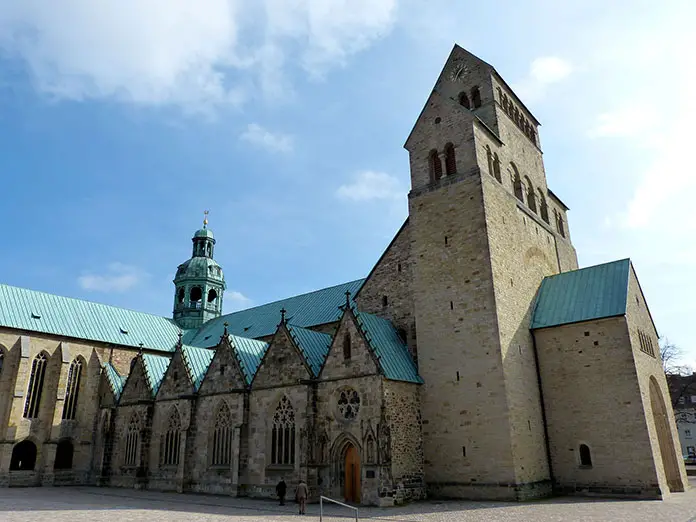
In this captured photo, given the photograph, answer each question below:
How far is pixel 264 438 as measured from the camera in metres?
26.6

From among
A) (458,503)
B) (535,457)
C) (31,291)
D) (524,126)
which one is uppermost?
(524,126)

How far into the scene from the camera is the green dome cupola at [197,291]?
53.3m

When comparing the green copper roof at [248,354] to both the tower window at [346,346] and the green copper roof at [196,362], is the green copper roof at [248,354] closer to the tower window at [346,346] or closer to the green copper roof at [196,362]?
the green copper roof at [196,362]

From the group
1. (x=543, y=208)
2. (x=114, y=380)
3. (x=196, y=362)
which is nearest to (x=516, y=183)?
(x=543, y=208)

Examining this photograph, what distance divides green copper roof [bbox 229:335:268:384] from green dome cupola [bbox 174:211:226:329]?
2284 cm

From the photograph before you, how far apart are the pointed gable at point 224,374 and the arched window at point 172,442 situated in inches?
121

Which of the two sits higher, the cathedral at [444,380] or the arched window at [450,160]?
the arched window at [450,160]

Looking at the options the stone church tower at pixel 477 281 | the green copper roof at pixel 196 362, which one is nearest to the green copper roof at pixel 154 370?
the green copper roof at pixel 196 362

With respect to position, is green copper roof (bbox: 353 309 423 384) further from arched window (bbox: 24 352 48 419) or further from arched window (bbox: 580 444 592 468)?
arched window (bbox: 24 352 48 419)

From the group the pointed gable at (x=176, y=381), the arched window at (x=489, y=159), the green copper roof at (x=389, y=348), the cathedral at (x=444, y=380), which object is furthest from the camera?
the pointed gable at (x=176, y=381)

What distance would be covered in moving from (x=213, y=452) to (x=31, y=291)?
2426 centimetres

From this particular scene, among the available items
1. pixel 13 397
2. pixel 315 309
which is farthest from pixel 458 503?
pixel 13 397

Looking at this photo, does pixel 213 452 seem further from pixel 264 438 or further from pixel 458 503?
pixel 458 503

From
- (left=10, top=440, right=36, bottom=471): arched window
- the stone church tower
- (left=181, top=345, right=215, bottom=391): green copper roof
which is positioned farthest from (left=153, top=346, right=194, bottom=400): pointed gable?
the stone church tower
